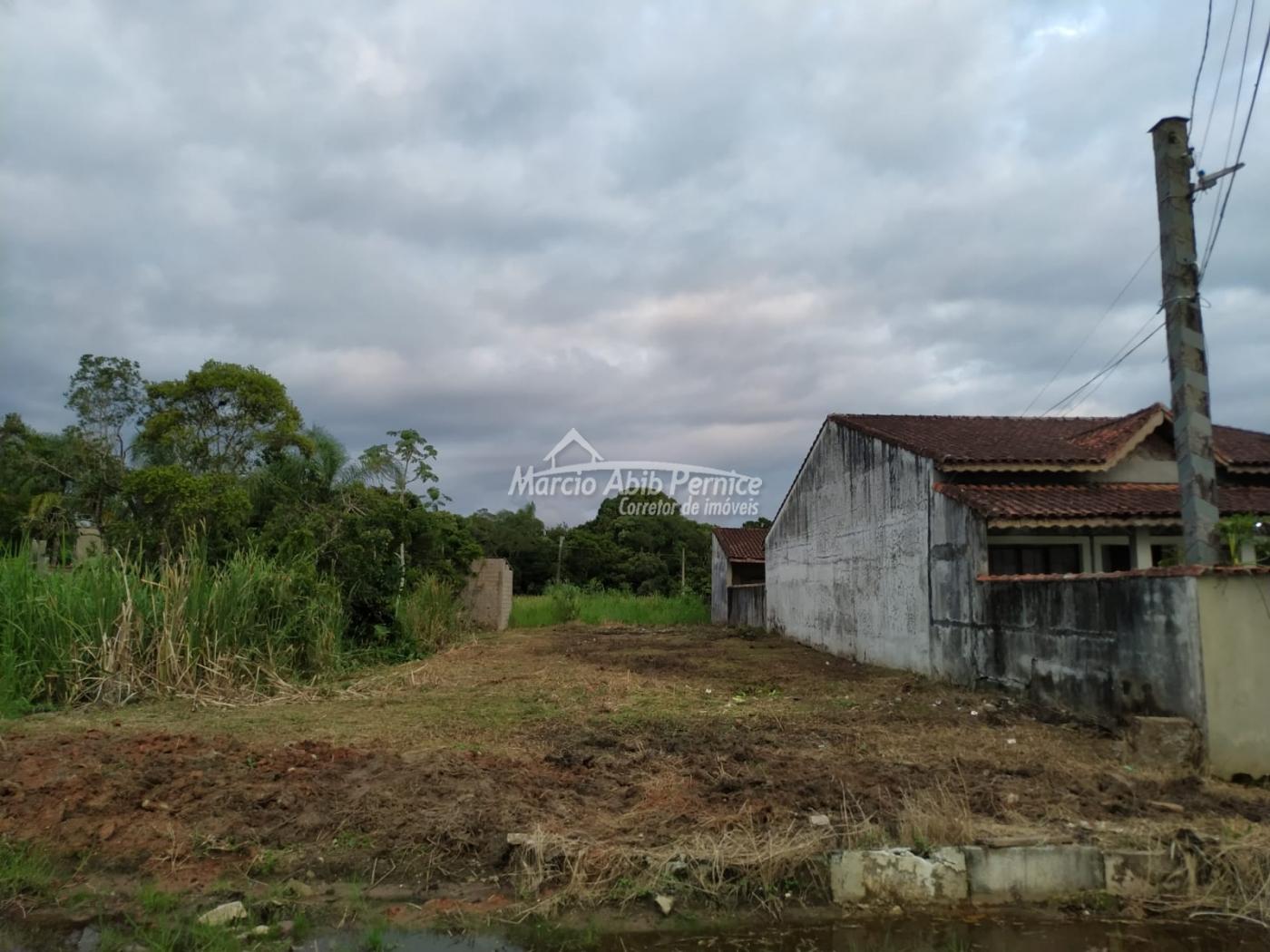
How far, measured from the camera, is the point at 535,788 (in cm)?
586

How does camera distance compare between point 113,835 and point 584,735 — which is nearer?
point 113,835

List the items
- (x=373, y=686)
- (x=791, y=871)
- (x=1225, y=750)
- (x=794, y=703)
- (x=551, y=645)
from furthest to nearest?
1. (x=551, y=645)
2. (x=373, y=686)
3. (x=794, y=703)
4. (x=1225, y=750)
5. (x=791, y=871)

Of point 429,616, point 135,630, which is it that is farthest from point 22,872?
point 429,616

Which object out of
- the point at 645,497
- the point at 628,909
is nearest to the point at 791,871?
the point at 628,909

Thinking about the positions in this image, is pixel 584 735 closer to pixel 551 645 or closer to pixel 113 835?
pixel 113 835

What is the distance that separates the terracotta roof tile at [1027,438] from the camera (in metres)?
13.7

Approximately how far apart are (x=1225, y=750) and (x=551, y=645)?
14.1 m

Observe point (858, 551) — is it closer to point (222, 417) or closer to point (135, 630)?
point (135, 630)

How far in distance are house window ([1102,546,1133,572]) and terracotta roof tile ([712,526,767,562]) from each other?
1396 centimetres

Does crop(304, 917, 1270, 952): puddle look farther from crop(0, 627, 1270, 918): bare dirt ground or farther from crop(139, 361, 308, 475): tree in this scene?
crop(139, 361, 308, 475): tree

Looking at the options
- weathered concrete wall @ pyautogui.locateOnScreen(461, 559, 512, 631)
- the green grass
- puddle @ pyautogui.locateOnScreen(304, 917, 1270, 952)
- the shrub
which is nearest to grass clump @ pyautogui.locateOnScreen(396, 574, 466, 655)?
weathered concrete wall @ pyautogui.locateOnScreen(461, 559, 512, 631)

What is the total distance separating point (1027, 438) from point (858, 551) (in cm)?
393

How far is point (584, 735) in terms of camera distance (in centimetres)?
787

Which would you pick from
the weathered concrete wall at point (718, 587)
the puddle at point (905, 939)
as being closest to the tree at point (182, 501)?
the puddle at point (905, 939)
